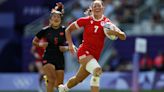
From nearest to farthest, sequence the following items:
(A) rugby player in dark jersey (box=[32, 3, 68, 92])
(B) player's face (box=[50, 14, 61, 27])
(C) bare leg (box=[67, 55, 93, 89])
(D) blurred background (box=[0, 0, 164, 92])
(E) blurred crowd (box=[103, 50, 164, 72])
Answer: (C) bare leg (box=[67, 55, 93, 89]) < (B) player's face (box=[50, 14, 61, 27]) < (A) rugby player in dark jersey (box=[32, 3, 68, 92]) < (D) blurred background (box=[0, 0, 164, 92]) < (E) blurred crowd (box=[103, 50, 164, 72])

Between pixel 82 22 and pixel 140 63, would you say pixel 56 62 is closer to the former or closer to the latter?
pixel 82 22

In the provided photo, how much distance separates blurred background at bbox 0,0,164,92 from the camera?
24.3 metres

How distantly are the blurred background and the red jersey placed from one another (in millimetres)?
8259

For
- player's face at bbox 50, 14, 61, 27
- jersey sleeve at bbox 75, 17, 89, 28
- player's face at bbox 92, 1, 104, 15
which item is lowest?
jersey sleeve at bbox 75, 17, 89, 28

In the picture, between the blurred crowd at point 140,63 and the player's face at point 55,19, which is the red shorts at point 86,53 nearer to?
the player's face at point 55,19

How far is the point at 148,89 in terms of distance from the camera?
23.6 metres

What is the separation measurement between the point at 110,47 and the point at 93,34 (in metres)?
12.0

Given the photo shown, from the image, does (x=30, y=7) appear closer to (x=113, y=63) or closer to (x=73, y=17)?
(x=73, y=17)

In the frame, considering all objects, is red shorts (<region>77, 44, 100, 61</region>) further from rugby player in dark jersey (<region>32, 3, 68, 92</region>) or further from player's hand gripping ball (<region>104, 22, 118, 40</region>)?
rugby player in dark jersey (<region>32, 3, 68, 92</region>)

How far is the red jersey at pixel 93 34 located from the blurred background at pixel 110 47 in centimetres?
826

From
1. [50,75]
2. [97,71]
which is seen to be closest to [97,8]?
[97,71]

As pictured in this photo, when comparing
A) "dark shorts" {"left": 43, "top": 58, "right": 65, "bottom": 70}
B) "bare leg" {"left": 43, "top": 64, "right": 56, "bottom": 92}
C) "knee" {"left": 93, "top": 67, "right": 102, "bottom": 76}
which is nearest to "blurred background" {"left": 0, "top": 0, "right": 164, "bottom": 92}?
"dark shorts" {"left": 43, "top": 58, "right": 65, "bottom": 70}

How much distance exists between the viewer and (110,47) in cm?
2661

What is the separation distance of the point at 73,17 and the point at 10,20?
209 inches
